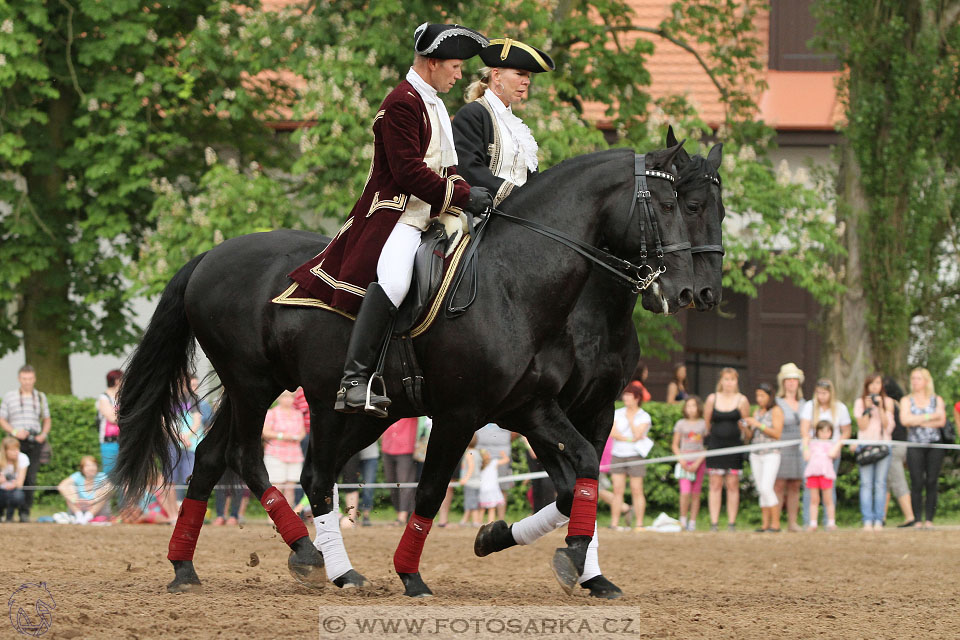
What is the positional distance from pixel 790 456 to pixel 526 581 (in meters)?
6.67

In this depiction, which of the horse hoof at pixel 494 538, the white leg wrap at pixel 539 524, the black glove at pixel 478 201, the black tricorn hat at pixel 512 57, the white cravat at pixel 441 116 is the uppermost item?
the black tricorn hat at pixel 512 57

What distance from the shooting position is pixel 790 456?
48.0 feet

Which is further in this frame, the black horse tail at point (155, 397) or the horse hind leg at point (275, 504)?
the black horse tail at point (155, 397)

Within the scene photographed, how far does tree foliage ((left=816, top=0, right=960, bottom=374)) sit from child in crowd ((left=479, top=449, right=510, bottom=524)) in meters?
5.80

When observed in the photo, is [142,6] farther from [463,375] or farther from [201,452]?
[463,375]

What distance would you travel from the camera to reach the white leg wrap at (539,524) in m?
7.04

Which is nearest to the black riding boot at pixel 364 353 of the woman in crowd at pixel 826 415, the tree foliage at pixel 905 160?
the woman in crowd at pixel 826 415

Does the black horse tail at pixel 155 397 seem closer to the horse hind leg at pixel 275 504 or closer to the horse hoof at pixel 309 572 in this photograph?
the horse hind leg at pixel 275 504

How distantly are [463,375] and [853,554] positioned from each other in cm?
637

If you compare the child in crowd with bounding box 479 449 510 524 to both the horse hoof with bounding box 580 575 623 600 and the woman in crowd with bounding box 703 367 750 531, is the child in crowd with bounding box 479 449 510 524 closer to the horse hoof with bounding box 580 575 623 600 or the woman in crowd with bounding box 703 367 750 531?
the woman in crowd with bounding box 703 367 750 531

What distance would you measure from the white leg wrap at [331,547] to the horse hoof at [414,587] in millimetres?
398

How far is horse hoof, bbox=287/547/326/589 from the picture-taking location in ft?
23.1

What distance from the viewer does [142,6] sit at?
17.1 m

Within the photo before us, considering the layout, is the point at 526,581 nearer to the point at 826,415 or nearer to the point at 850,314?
the point at 826,415
